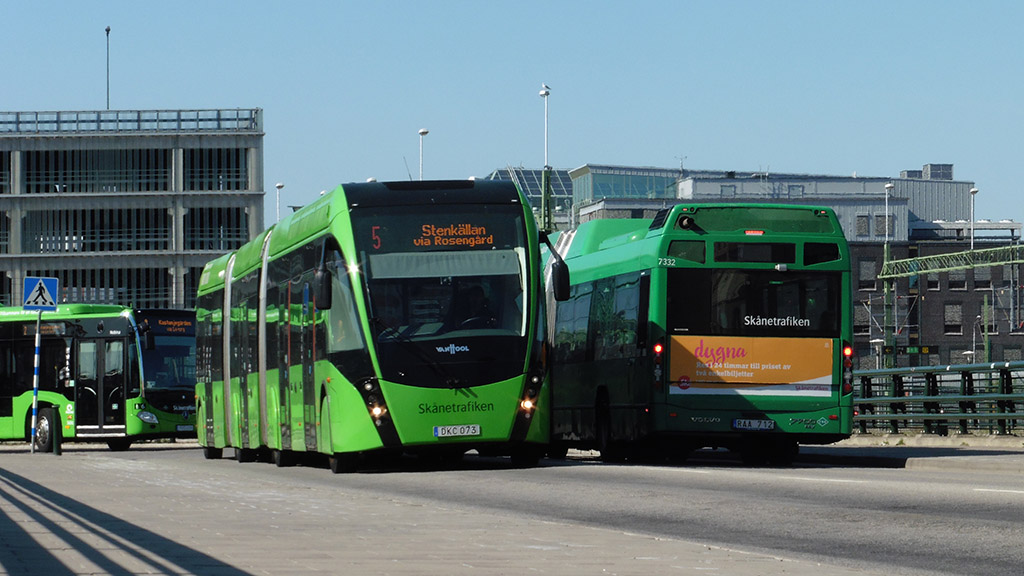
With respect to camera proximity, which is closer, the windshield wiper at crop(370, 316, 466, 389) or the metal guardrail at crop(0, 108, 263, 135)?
the windshield wiper at crop(370, 316, 466, 389)

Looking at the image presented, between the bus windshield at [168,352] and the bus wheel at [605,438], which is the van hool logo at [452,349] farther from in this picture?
the bus windshield at [168,352]

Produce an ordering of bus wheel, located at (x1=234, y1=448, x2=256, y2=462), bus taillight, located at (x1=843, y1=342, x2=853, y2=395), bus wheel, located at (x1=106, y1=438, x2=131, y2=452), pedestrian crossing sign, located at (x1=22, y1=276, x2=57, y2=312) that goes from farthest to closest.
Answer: bus wheel, located at (x1=106, y1=438, x2=131, y2=452), pedestrian crossing sign, located at (x1=22, y1=276, x2=57, y2=312), bus wheel, located at (x1=234, y1=448, x2=256, y2=462), bus taillight, located at (x1=843, y1=342, x2=853, y2=395)

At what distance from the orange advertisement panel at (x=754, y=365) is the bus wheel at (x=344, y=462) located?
4413 millimetres

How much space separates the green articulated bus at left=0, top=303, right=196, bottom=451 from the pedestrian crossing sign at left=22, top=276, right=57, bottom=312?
513cm

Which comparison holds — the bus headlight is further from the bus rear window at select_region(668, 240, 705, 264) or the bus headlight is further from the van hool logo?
the van hool logo

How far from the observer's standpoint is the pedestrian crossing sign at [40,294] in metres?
34.1

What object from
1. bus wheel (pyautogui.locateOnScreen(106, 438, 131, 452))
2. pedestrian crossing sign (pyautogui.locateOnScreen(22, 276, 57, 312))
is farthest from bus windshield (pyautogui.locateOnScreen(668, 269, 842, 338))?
bus wheel (pyautogui.locateOnScreen(106, 438, 131, 452))

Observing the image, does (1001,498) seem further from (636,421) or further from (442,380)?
(636,421)

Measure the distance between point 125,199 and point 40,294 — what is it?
242ft

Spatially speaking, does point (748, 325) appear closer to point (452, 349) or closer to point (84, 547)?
point (452, 349)

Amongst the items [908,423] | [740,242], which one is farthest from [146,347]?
[740,242]

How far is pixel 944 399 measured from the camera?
27.4m

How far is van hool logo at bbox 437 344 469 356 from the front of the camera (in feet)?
67.8

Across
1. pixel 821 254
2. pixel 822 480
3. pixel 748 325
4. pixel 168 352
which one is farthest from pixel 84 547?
pixel 168 352
